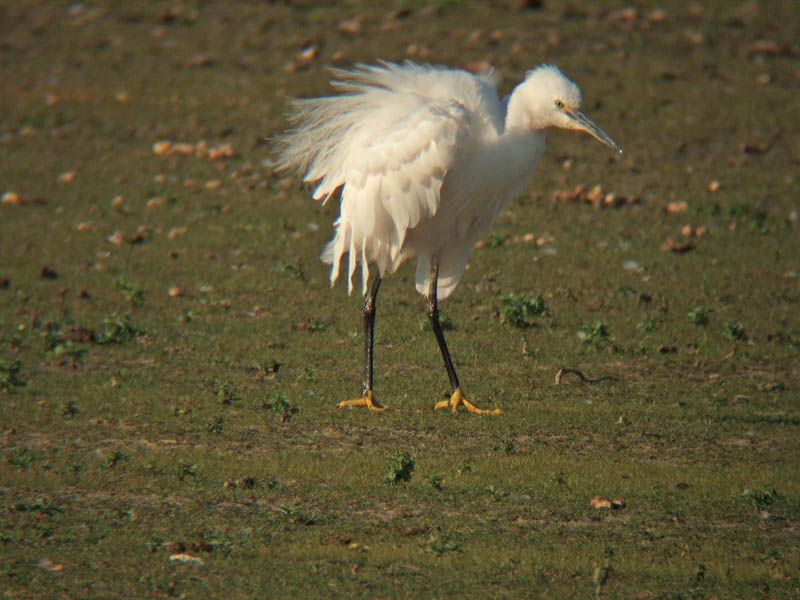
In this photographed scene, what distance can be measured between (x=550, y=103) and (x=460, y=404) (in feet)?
6.36

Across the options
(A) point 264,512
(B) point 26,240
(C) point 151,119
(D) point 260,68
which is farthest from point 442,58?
(A) point 264,512

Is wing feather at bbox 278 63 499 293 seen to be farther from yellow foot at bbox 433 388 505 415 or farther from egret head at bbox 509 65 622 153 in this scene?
yellow foot at bbox 433 388 505 415

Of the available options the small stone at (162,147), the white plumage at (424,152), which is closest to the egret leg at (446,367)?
the white plumage at (424,152)

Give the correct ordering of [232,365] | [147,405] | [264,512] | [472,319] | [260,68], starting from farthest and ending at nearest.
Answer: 1. [260,68]
2. [472,319]
3. [232,365]
4. [147,405]
5. [264,512]

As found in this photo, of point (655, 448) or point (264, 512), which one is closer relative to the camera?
point (264, 512)

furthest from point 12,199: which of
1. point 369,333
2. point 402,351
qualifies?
point 369,333

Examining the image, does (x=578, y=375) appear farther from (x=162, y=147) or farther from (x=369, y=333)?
(x=162, y=147)

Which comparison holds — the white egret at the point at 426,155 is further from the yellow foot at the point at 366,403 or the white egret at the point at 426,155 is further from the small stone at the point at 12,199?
the small stone at the point at 12,199

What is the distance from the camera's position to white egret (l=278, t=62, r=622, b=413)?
6.30 m

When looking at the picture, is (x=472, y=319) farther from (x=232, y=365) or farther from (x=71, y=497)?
(x=71, y=497)

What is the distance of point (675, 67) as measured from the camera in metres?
13.9

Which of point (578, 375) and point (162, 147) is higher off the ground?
point (578, 375)

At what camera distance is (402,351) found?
771cm

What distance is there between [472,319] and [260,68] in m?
7.77
